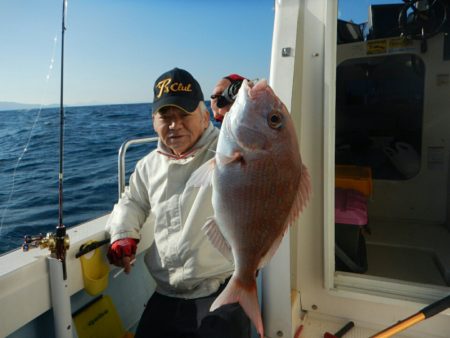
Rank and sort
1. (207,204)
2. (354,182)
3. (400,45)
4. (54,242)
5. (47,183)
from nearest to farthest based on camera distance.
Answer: (54,242)
(207,204)
(354,182)
(400,45)
(47,183)

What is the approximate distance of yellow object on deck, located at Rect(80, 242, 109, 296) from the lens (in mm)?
1956

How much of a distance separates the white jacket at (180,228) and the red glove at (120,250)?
0.04 metres

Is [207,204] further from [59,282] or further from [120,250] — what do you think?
[59,282]

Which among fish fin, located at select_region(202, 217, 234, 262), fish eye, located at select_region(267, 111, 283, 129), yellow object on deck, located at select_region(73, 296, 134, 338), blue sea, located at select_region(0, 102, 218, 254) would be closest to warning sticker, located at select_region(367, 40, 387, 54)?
blue sea, located at select_region(0, 102, 218, 254)

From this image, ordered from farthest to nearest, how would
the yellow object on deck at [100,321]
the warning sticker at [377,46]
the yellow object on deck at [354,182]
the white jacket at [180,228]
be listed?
the warning sticker at [377,46]
the yellow object on deck at [354,182]
the yellow object on deck at [100,321]
the white jacket at [180,228]

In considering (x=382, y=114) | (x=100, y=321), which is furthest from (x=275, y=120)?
(x=382, y=114)

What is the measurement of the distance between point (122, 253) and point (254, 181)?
43.6 inches

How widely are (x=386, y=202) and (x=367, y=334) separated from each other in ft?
7.99

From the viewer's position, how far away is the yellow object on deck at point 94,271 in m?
1.96

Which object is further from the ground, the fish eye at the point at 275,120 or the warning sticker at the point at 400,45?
the warning sticker at the point at 400,45

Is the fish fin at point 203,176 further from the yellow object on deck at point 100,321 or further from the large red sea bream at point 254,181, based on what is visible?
the yellow object on deck at point 100,321

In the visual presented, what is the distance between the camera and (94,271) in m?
2.01

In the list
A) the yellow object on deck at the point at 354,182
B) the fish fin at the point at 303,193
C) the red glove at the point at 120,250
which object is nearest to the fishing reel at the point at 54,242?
the red glove at the point at 120,250

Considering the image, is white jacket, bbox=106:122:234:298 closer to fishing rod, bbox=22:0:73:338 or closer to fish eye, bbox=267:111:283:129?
fishing rod, bbox=22:0:73:338
